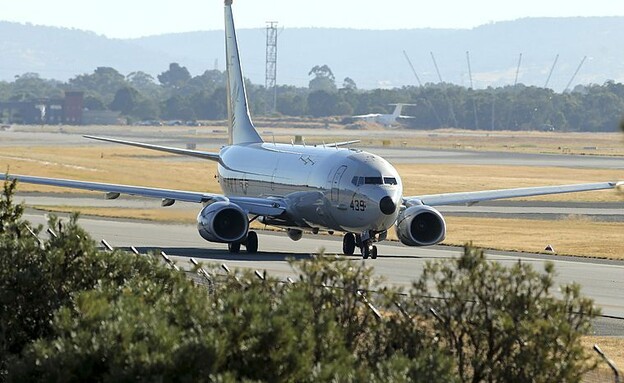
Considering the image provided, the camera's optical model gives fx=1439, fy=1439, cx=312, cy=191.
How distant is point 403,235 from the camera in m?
48.8

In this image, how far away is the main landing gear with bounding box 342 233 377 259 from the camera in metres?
48.2

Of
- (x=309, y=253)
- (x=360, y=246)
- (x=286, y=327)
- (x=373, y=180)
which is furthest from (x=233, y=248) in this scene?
(x=286, y=327)

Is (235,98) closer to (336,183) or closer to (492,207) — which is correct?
(336,183)

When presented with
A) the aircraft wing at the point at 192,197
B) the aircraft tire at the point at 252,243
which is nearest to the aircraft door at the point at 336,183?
the aircraft wing at the point at 192,197

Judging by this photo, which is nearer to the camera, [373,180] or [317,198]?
[373,180]

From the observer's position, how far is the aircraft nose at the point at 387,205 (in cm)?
4625

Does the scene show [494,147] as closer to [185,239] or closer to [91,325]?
[185,239]

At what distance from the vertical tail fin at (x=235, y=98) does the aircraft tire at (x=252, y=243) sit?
9887mm

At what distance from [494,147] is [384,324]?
524 feet

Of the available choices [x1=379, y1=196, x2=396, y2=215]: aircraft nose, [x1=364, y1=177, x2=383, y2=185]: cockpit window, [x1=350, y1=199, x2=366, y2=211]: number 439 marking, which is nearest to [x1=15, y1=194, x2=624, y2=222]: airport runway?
[x1=350, y1=199, x2=366, y2=211]: number 439 marking

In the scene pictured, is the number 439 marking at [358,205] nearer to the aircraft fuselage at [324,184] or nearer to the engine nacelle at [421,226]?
the aircraft fuselage at [324,184]

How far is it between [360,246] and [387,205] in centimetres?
303

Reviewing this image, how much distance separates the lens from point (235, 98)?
62188 millimetres

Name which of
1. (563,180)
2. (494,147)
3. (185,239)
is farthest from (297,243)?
(494,147)
